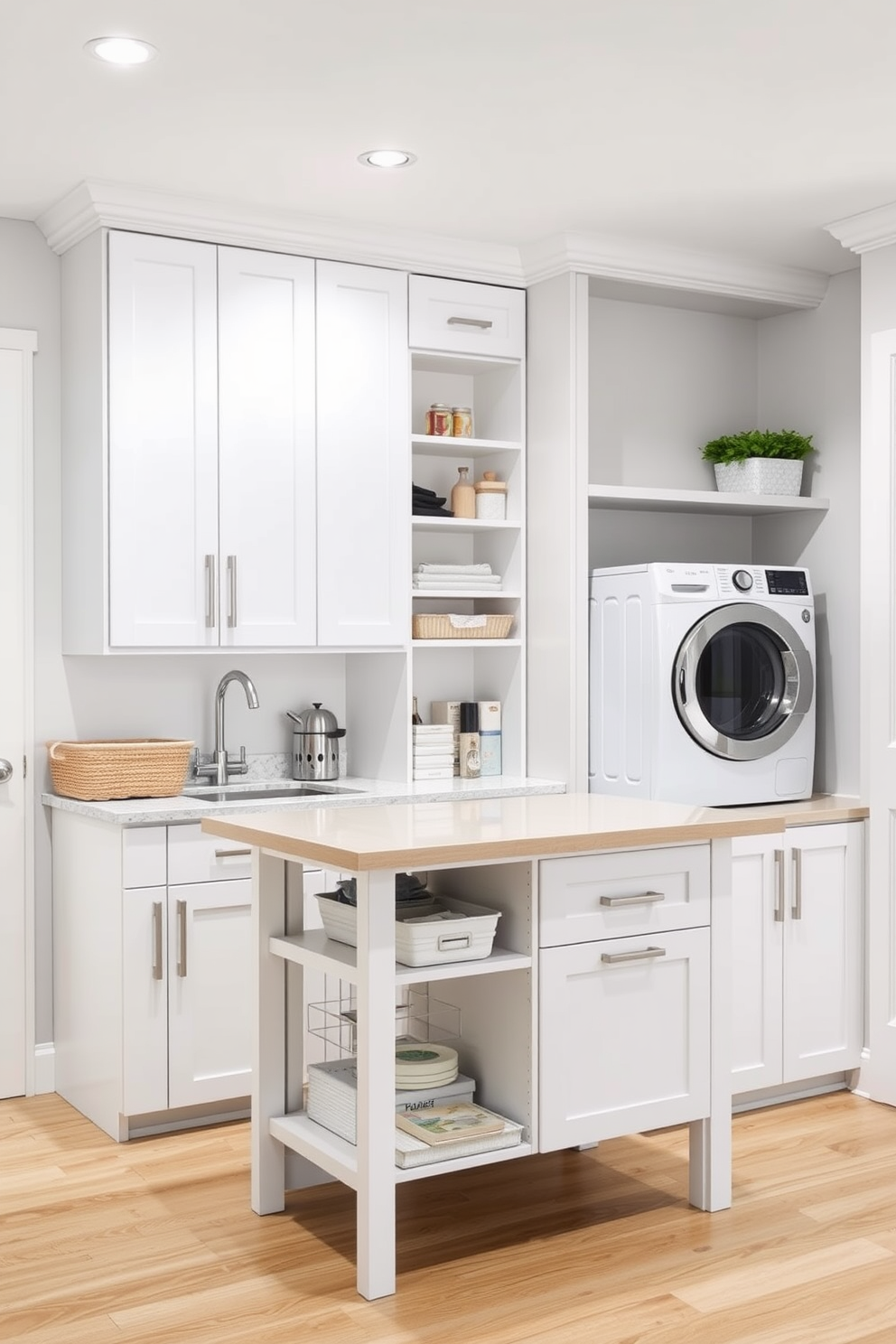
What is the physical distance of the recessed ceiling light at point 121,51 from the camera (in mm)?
2729

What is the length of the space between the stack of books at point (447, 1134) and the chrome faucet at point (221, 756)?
151 centimetres

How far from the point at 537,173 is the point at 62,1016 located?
264 cm

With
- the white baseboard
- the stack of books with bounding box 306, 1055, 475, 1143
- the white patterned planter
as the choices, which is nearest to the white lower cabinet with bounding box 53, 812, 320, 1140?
the white baseboard

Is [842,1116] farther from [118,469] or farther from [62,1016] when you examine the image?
[118,469]

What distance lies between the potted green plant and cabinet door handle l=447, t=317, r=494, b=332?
90 cm

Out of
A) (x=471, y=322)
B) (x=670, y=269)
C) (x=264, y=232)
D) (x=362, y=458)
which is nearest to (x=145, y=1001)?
(x=362, y=458)

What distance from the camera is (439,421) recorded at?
169 inches

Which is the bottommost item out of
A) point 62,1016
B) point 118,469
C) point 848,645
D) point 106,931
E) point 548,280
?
point 62,1016

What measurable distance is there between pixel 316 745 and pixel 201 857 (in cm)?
74

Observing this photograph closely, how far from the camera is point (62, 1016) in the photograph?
3.85m

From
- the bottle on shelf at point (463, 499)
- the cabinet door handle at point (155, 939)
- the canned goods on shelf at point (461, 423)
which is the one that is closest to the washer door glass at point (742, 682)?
the bottle on shelf at point (463, 499)

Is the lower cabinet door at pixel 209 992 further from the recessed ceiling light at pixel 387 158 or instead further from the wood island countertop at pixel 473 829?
the recessed ceiling light at pixel 387 158

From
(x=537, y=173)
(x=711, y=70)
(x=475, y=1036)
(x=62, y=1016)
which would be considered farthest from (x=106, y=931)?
(x=711, y=70)

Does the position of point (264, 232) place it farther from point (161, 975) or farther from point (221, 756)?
point (161, 975)
